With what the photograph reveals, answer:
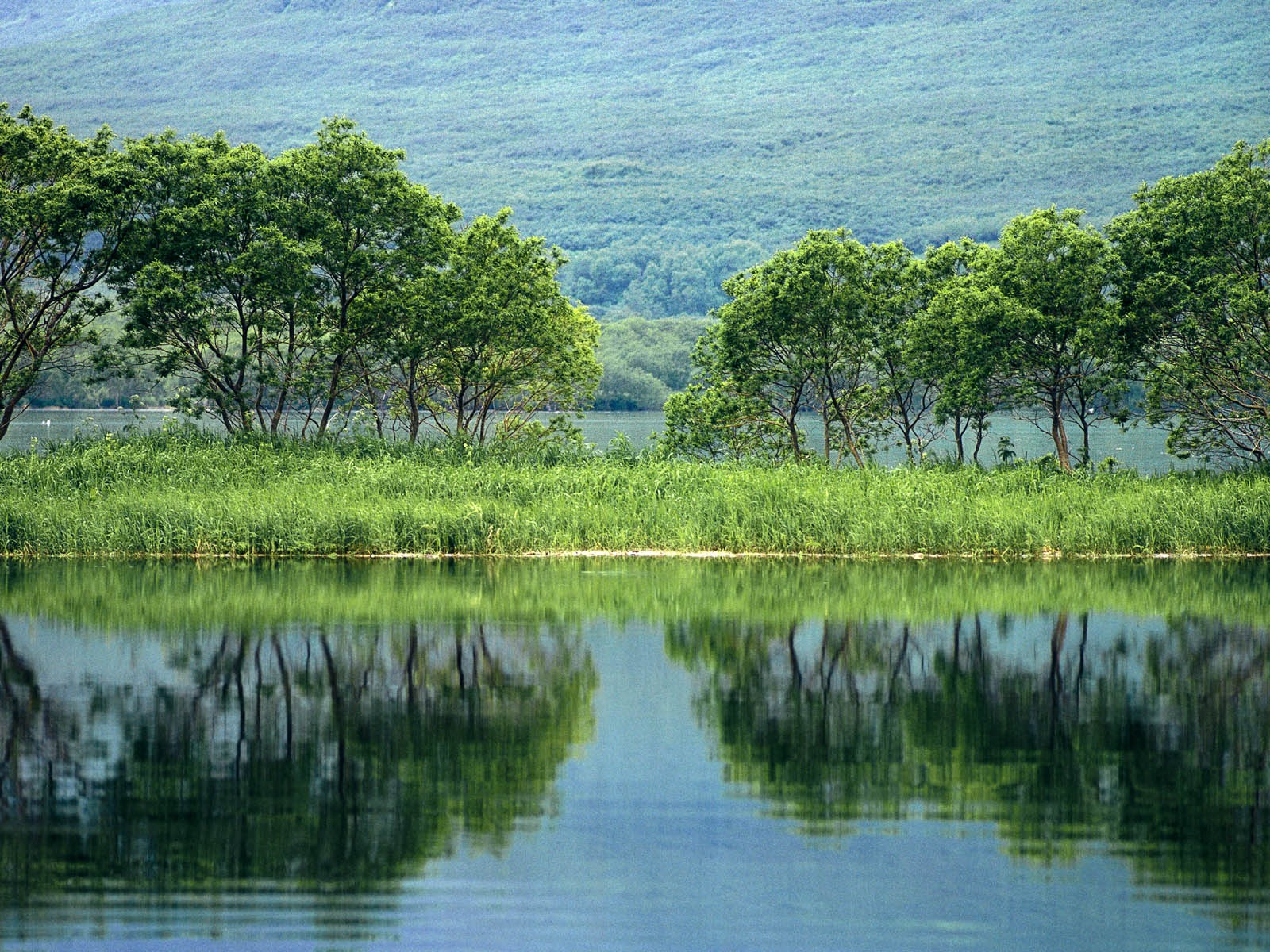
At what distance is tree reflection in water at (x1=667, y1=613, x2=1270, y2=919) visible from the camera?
9438 millimetres

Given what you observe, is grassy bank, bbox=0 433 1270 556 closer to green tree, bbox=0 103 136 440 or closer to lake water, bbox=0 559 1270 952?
green tree, bbox=0 103 136 440

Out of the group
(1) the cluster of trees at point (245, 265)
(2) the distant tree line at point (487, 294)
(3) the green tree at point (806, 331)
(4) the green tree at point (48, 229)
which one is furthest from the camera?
(3) the green tree at point (806, 331)

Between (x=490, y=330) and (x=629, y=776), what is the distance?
27.9 m

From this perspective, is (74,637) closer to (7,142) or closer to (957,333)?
(7,142)

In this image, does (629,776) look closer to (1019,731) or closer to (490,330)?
(1019,731)

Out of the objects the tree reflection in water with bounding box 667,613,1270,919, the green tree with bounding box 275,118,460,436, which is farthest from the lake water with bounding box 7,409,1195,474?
the tree reflection in water with bounding box 667,613,1270,919

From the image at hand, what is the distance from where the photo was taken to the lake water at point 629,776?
7887 millimetres

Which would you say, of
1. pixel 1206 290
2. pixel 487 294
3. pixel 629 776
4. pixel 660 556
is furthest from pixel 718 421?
pixel 629 776

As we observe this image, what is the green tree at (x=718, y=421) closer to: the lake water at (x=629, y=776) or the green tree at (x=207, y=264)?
the green tree at (x=207, y=264)

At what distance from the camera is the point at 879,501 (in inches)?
1106

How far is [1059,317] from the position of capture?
34.1 meters

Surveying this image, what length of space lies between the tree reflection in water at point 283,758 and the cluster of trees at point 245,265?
18518 mm

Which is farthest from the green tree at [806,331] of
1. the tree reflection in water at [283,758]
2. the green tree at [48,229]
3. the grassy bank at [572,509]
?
the tree reflection in water at [283,758]

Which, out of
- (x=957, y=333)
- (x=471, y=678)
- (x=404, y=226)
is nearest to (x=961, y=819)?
(x=471, y=678)
